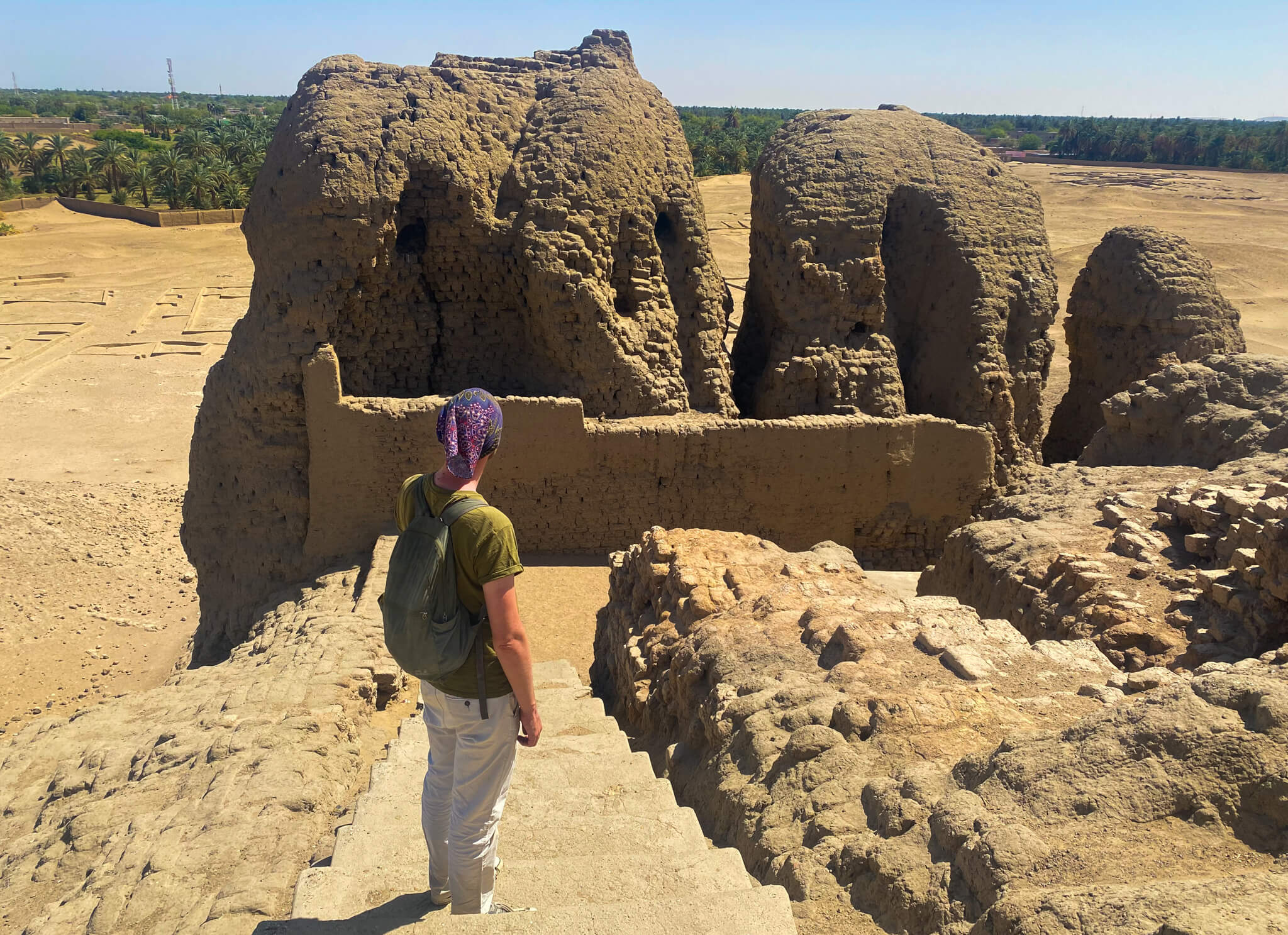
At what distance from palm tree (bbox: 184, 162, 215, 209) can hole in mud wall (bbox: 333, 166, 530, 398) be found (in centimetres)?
3362

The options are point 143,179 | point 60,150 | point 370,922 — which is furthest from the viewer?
point 60,150

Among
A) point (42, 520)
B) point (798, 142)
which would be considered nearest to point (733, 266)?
point (798, 142)

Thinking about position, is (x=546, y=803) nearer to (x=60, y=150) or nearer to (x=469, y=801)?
(x=469, y=801)

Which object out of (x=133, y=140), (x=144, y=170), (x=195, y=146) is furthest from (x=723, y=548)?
(x=133, y=140)

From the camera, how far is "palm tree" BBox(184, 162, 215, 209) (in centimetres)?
3850

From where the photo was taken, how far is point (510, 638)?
124 inches

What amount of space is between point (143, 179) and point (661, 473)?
38578mm

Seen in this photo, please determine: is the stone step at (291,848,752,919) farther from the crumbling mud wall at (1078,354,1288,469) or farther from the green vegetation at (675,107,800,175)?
the green vegetation at (675,107,800,175)

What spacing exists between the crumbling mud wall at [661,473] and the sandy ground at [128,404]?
0.85 metres

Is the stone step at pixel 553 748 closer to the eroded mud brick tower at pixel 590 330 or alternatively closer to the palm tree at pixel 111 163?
the eroded mud brick tower at pixel 590 330

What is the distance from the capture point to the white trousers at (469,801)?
3201mm

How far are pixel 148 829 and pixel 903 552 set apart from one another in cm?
826

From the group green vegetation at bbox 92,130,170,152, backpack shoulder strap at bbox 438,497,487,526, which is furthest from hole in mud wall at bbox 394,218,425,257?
green vegetation at bbox 92,130,170,152

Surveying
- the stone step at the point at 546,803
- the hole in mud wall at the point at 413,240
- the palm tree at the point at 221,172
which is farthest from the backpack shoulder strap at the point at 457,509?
the palm tree at the point at 221,172
